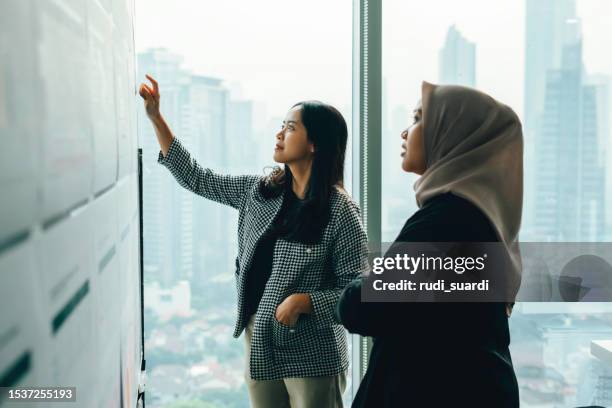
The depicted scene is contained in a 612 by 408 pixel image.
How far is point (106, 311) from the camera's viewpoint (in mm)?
789

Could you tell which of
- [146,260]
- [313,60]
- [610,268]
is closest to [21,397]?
[146,260]

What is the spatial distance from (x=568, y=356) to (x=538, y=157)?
783mm

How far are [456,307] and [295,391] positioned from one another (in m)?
0.65

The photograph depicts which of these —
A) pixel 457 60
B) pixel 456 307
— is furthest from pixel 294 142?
pixel 457 60

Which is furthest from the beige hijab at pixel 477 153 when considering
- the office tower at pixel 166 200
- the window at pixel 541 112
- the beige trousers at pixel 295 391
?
the office tower at pixel 166 200

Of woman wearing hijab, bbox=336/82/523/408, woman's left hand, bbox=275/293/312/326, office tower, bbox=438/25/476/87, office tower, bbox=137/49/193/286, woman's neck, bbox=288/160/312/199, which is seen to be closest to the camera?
woman wearing hijab, bbox=336/82/523/408

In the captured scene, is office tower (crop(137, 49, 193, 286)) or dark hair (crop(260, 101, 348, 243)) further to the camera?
office tower (crop(137, 49, 193, 286))

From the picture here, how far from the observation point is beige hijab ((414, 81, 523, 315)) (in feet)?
4.13

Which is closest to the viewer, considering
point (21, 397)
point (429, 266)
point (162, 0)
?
point (21, 397)

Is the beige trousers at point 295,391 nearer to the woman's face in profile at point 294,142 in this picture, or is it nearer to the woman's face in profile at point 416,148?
the woman's face in profile at point 294,142

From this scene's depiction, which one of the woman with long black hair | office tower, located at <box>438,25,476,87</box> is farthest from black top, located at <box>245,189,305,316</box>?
office tower, located at <box>438,25,476,87</box>

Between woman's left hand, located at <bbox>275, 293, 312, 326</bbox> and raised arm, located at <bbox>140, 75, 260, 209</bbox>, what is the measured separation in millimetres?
353

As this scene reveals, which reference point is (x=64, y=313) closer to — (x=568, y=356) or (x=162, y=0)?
(x=162, y=0)

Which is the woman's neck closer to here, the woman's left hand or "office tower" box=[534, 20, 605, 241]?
the woman's left hand
